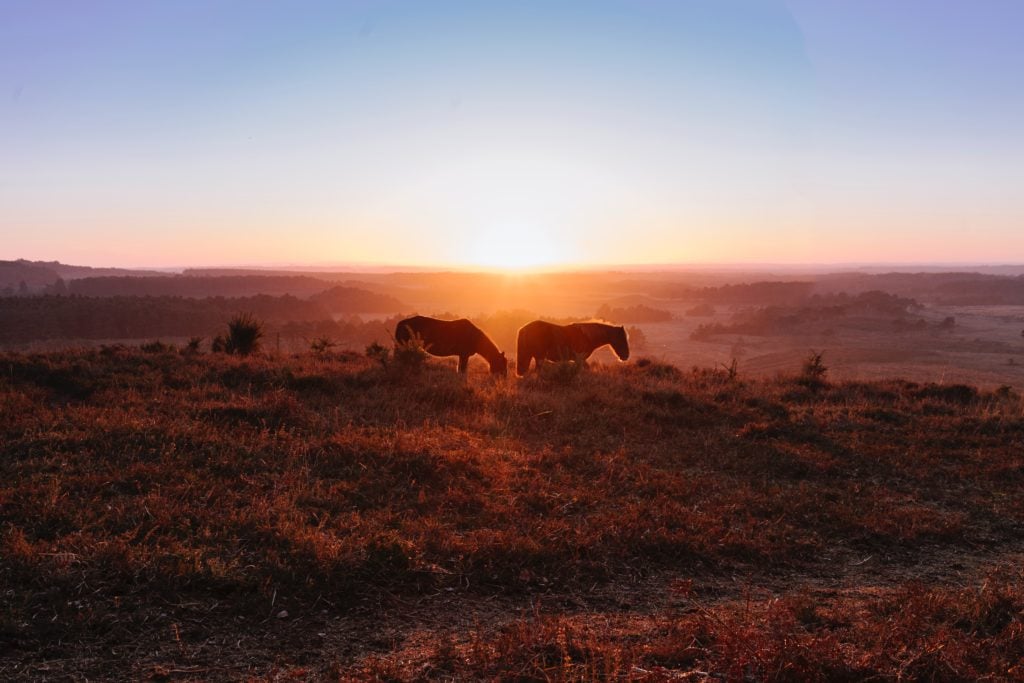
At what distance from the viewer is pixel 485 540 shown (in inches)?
225

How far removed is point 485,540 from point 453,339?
10.5m

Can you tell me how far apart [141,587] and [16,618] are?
28.8 inches

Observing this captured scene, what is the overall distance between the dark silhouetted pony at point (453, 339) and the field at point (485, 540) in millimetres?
4478

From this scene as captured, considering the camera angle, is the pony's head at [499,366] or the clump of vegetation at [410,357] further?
the pony's head at [499,366]

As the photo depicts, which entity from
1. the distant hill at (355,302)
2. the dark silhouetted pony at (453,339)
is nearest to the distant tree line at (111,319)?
the distant hill at (355,302)

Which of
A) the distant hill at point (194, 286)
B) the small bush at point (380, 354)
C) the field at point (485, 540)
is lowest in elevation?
the field at point (485, 540)

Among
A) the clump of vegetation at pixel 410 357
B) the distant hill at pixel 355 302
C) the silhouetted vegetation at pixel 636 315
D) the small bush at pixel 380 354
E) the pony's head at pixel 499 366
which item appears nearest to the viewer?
the clump of vegetation at pixel 410 357

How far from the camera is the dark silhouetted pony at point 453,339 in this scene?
15.8 metres

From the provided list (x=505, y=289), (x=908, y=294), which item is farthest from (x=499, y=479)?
(x=908, y=294)

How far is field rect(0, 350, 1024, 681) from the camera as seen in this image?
3.96 m

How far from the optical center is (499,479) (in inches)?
294

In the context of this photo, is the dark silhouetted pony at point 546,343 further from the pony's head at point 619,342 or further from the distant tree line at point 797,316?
→ the distant tree line at point 797,316

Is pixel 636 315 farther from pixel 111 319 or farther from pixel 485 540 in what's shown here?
pixel 485 540

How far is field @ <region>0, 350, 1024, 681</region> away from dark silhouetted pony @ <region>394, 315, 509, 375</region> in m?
4.48
